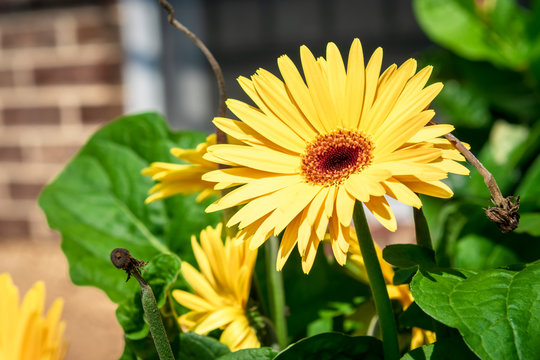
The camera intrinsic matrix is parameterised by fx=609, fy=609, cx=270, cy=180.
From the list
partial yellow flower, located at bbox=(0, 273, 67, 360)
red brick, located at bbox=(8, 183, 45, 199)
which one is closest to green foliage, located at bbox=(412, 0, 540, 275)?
partial yellow flower, located at bbox=(0, 273, 67, 360)

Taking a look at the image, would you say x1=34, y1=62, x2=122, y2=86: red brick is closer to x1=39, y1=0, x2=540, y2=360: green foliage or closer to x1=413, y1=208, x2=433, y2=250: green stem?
x1=39, y1=0, x2=540, y2=360: green foliage

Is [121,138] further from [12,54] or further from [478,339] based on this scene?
[12,54]

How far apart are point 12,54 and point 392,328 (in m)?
1.90

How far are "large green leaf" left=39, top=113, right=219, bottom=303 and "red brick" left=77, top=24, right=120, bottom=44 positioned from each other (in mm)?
1344

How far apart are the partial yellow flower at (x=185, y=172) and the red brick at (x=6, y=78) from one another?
1752 mm

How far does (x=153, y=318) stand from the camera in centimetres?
27

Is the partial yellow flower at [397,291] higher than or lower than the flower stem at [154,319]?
lower

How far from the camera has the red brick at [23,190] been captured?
1.99 m

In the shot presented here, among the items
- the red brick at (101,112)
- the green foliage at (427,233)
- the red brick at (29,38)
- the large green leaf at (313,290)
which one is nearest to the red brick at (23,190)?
the red brick at (101,112)

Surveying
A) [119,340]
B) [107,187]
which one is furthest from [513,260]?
[119,340]

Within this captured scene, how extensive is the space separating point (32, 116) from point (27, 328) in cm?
176

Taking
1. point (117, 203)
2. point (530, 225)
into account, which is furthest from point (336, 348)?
point (117, 203)

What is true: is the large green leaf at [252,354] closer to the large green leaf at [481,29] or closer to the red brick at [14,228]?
the large green leaf at [481,29]

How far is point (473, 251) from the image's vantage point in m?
0.46
